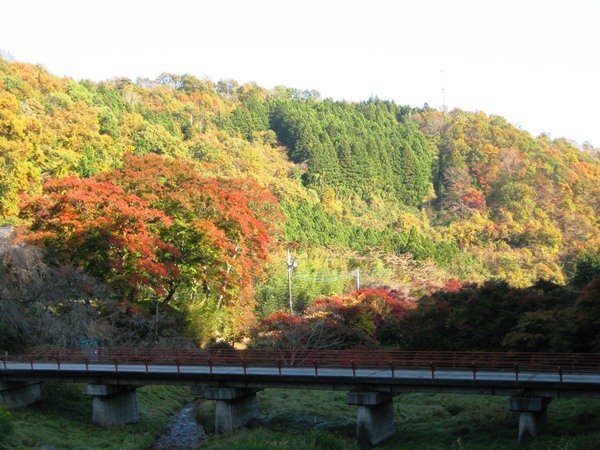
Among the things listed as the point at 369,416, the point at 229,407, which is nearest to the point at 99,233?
the point at 229,407

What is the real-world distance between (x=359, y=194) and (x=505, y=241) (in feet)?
73.8

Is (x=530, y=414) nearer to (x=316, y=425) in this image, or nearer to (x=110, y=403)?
(x=316, y=425)

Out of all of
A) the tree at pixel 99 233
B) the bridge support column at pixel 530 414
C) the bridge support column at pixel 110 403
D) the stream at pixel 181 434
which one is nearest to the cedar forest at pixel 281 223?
the tree at pixel 99 233

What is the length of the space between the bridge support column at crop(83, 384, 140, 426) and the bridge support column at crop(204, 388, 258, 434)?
4.15 m

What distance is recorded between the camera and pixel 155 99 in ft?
407

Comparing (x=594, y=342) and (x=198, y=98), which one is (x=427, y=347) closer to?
(x=594, y=342)

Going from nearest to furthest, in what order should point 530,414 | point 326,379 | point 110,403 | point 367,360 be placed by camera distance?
1. point 530,414
2. point 326,379
3. point 367,360
4. point 110,403

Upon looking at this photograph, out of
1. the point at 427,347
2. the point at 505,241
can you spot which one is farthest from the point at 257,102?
the point at 427,347

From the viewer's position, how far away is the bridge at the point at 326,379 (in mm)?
25406

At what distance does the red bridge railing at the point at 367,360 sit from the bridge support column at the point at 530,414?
1056mm

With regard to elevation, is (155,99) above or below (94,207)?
above

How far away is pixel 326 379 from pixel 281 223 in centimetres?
5462

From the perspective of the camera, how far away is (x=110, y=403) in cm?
3081

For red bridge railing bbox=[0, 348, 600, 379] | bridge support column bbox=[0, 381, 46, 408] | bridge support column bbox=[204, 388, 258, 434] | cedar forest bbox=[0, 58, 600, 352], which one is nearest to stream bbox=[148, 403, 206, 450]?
bridge support column bbox=[204, 388, 258, 434]
